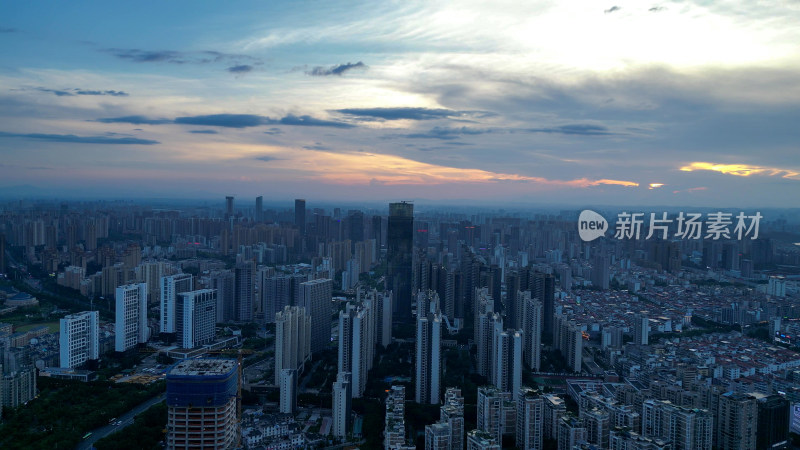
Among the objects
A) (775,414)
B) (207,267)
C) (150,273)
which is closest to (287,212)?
(207,267)

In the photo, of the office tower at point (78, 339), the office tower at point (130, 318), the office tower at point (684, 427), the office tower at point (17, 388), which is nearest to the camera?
the office tower at point (684, 427)

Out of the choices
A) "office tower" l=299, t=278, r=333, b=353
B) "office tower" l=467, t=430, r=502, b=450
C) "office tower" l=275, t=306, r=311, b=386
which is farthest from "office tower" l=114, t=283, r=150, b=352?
"office tower" l=467, t=430, r=502, b=450

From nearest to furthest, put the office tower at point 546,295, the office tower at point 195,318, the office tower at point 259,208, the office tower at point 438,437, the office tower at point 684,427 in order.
→ the office tower at point 438,437 → the office tower at point 684,427 → the office tower at point 195,318 → the office tower at point 546,295 → the office tower at point 259,208

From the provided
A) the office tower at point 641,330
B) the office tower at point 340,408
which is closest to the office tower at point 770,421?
the office tower at point 641,330

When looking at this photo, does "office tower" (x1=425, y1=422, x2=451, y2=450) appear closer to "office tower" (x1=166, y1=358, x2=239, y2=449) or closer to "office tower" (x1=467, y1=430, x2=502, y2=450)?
"office tower" (x1=467, y1=430, x2=502, y2=450)

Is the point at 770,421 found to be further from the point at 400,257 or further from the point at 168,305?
the point at 168,305

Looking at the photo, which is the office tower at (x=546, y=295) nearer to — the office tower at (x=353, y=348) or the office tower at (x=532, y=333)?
the office tower at (x=532, y=333)
